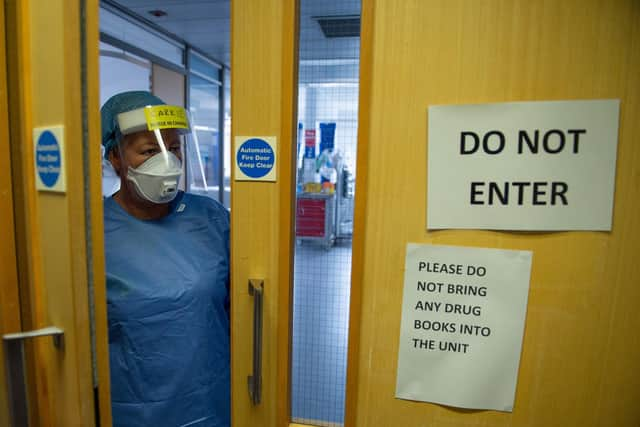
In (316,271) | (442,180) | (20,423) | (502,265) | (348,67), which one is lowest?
(20,423)

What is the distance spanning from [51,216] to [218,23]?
3146mm

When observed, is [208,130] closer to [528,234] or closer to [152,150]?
[152,150]

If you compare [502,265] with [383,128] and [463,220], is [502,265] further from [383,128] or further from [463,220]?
[383,128]

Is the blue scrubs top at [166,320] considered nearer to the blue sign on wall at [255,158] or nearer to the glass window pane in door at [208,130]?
the blue sign on wall at [255,158]

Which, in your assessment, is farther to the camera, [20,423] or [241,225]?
[20,423]

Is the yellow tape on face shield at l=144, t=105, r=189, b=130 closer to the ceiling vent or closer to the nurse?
the nurse

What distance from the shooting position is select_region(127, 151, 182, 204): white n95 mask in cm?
107

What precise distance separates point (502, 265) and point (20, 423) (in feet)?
3.76

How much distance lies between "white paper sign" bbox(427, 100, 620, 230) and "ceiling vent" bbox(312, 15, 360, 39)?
0.28 metres

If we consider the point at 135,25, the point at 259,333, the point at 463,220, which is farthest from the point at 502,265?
the point at 135,25

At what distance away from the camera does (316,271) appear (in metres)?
1.43

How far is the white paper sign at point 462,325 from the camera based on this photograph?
0.68 m

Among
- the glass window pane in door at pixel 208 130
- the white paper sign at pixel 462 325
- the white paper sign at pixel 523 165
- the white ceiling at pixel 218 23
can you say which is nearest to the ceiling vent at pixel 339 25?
the white ceiling at pixel 218 23

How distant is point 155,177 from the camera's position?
41.9 inches
